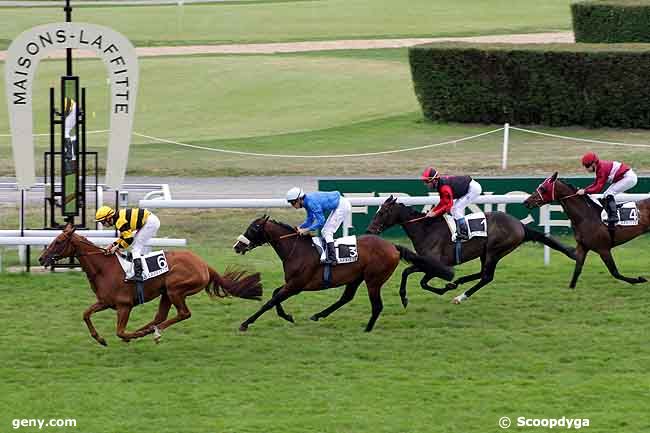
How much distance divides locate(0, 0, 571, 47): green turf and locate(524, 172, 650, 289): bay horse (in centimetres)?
2254

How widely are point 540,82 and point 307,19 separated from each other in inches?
696

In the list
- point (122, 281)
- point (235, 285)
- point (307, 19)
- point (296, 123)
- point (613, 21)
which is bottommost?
point (307, 19)

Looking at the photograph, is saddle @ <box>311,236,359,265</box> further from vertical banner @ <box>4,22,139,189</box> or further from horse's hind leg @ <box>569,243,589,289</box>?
vertical banner @ <box>4,22,139,189</box>

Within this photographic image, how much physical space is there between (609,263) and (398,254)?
8.53 ft

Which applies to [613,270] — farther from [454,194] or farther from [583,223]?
[454,194]

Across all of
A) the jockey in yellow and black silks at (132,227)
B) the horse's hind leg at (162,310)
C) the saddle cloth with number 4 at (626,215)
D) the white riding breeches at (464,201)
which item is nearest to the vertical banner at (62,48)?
the jockey in yellow and black silks at (132,227)

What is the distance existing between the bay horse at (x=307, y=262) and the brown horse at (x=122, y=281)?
53 centimetres

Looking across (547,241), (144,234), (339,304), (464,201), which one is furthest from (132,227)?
(547,241)

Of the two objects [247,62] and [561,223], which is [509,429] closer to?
[561,223]

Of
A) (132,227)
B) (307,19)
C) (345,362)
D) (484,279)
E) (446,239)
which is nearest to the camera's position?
(345,362)

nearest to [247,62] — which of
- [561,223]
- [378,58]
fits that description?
[378,58]

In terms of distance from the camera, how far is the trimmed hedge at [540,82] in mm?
22422

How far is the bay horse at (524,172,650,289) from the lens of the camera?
531 inches

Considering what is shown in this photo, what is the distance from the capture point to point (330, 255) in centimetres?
1187
